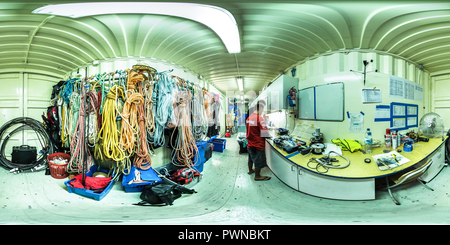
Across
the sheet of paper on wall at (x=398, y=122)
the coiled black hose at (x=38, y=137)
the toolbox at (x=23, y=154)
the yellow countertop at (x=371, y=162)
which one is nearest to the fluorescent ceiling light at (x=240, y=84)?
the yellow countertop at (x=371, y=162)

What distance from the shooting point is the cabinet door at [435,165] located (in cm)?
106

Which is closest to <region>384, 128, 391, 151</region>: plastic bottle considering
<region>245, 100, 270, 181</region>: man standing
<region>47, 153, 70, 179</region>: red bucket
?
<region>245, 100, 270, 181</region>: man standing

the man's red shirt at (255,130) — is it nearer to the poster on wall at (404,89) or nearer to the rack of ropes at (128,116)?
the rack of ropes at (128,116)

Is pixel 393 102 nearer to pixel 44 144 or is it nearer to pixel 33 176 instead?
pixel 44 144

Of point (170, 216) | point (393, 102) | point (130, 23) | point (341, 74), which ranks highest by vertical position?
point (130, 23)

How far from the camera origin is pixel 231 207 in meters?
0.83

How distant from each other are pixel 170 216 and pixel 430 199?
194 centimetres

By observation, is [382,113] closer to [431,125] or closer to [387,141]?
[387,141]

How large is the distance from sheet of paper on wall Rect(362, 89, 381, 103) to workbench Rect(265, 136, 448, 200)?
454mm

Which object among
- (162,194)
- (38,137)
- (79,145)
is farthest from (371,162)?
(38,137)

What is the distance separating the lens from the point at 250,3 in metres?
0.74

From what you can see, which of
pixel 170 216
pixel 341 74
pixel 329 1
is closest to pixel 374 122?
pixel 341 74

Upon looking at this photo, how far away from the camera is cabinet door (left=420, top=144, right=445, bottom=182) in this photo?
3.47ft

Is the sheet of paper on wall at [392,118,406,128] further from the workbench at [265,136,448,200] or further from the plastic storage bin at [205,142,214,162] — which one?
the plastic storage bin at [205,142,214,162]
